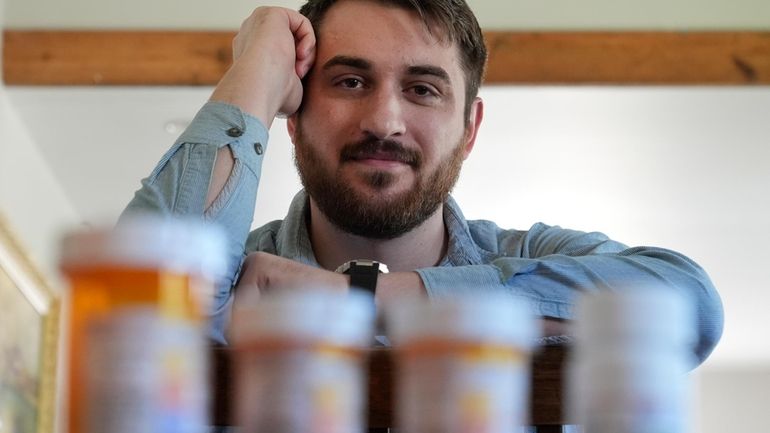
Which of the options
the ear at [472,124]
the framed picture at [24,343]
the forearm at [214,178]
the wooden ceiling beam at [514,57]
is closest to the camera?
the forearm at [214,178]

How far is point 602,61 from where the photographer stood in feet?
12.7

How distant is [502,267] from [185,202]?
0.33 meters

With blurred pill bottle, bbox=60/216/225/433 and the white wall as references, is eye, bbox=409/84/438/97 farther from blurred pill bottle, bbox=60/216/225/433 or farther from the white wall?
the white wall

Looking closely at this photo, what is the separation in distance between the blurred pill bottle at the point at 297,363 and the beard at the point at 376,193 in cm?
94

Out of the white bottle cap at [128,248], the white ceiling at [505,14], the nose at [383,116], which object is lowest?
the white bottle cap at [128,248]

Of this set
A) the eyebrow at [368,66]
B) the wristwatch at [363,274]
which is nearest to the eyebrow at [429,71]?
the eyebrow at [368,66]

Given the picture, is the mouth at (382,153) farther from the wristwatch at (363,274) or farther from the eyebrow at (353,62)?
the wristwatch at (363,274)

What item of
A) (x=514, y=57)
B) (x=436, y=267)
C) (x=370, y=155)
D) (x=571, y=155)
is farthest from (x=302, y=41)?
(x=571, y=155)

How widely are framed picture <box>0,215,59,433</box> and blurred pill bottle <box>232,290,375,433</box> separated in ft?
9.96

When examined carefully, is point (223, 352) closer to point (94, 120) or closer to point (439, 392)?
point (439, 392)

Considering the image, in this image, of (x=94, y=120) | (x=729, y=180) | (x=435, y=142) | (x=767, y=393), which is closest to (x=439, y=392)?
(x=435, y=142)

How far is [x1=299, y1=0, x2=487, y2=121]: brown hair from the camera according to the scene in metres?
1.62

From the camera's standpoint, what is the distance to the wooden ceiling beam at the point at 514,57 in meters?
3.80

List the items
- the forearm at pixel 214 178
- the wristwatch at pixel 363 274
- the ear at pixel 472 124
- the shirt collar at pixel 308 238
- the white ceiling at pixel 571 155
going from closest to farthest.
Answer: the wristwatch at pixel 363 274, the forearm at pixel 214 178, the shirt collar at pixel 308 238, the ear at pixel 472 124, the white ceiling at pixel 571 155
